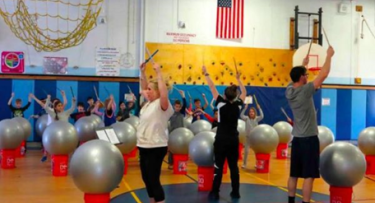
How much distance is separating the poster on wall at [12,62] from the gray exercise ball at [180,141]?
23.3 feet

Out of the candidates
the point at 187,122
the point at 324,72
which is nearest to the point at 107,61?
the point at 187,122

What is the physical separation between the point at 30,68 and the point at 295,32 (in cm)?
936

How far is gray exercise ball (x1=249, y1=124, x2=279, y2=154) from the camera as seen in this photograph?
8.62 meters

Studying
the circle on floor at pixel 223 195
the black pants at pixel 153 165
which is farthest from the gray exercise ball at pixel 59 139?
the black pants at pixel 153 165

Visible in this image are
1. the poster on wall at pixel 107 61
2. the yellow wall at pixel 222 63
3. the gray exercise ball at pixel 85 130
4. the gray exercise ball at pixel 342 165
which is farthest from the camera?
the yellow wall at pixel 222 63

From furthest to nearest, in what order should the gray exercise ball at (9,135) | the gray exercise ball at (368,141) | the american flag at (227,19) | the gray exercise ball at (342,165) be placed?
the american flag at (227,19) < the gray exercise ball at (368,141) < the gray exercise ball at (9,135) < the gray exercise ball at (342,165)

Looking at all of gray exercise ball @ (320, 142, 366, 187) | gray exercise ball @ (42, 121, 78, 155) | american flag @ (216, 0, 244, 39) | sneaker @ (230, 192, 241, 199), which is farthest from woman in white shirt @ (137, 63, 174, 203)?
american flag @ (216, 0, 244, 39)

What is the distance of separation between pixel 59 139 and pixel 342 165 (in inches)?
203

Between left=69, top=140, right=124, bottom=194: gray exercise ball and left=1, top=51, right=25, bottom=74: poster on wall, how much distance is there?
914cm

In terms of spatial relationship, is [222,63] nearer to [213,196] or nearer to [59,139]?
[59,139]

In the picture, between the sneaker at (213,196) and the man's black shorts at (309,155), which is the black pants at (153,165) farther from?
the sneaker at (213,196)

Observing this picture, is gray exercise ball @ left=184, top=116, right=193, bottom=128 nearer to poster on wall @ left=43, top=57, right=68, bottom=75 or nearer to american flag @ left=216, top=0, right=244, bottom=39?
american flag @ left=216, top=0, right=244, bottom=39

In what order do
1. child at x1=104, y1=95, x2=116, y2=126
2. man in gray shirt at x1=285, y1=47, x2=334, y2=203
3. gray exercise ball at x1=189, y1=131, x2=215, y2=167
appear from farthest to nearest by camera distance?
child at x1=104, y1=95, x2=116, y2=126
gray exercise ball at x1=189, y1=131, x2=215, y2=167
man in gray shirt at x1=285, y1=47, x2=334, y2=203

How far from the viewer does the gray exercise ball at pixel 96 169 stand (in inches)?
192
